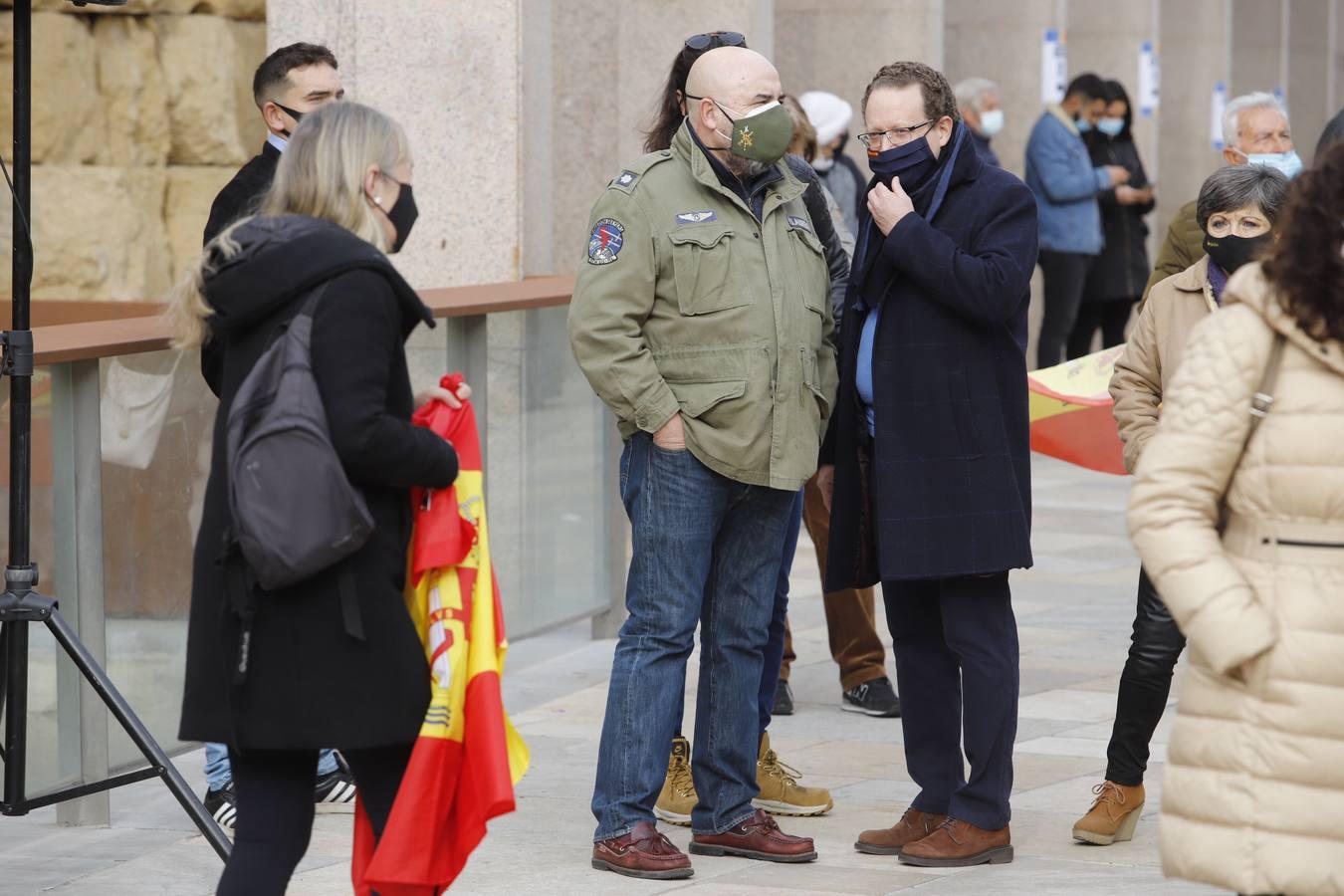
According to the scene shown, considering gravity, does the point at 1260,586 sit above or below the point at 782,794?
above

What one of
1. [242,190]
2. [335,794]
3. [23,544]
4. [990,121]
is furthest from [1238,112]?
[990,121]

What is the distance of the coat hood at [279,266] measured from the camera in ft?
12.7

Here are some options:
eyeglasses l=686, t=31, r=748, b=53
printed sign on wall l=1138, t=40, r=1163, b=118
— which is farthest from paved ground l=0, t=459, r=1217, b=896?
printed sign on wall l=1138, t=40, r=1163, b=118

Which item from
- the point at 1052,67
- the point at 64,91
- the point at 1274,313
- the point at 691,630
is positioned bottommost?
the point at 691,630

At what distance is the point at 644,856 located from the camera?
5.25 m

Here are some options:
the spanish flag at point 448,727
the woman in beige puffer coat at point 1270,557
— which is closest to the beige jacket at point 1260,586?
the woman in beige puffer coat at point 1270,557

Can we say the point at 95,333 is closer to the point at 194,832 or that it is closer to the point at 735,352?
the point at 194,832

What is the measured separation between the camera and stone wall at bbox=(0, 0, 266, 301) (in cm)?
1023

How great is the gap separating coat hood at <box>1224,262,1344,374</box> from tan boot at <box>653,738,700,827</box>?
2.71m

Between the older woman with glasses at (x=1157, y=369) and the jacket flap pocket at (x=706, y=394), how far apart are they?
0.92m

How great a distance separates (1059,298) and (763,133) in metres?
9.71

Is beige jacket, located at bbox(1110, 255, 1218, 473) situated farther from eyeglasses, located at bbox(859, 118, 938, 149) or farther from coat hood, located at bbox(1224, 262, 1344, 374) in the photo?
coat hood, located at bbox(1224, 262, 1344, 374)

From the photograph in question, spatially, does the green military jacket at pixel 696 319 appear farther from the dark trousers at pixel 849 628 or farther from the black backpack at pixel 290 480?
the dark trousers at pixel 849 628

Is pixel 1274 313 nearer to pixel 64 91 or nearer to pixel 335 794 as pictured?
pixel 335 794
